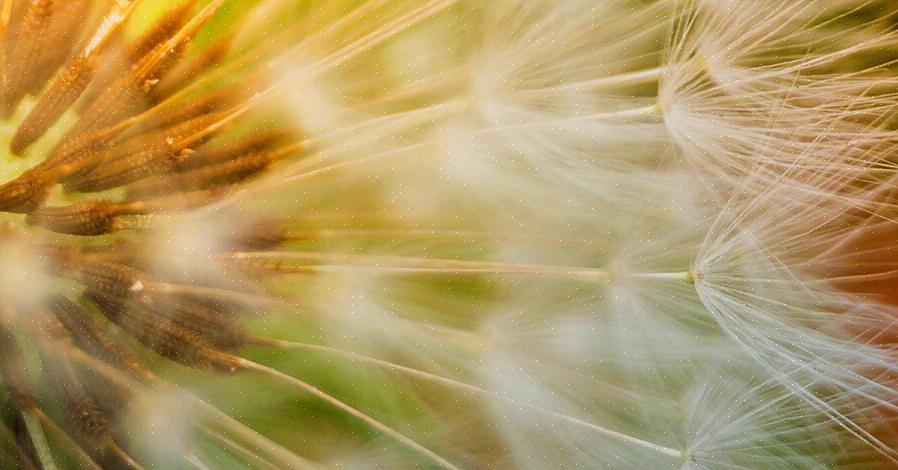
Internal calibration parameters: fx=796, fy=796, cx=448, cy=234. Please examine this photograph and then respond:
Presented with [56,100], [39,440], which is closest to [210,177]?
[56,100]

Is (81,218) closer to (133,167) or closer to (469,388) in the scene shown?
(133,167)

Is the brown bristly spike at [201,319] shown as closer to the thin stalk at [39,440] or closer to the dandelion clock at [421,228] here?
the dandelion clock at [421,228]

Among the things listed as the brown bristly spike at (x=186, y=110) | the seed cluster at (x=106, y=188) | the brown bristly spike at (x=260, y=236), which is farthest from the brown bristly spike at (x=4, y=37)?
the brown bristly spike at (x=260, y=236)

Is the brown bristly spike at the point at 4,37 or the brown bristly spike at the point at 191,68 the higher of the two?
the brown bristly spike at the point at 191,68

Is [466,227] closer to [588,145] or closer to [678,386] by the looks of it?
[588,145]

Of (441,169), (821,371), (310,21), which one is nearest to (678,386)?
(821,371)
